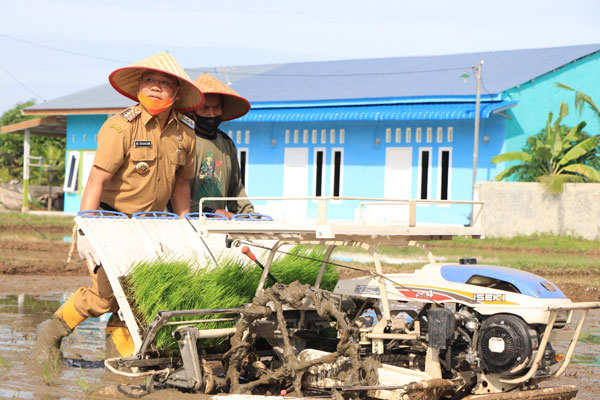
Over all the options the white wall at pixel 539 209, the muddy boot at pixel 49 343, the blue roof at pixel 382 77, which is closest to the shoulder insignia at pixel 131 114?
the muddy boot at pixel 49 343

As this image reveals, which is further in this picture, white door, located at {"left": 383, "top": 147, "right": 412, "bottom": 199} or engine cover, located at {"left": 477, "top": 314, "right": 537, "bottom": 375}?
white door, located at {"left": 383, "top": 147, "right": 412, "bottom": 199}

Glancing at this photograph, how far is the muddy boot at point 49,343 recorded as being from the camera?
7.02 m

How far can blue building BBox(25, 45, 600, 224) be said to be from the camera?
1035 inches

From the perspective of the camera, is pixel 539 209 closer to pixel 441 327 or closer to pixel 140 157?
pixel 140 157

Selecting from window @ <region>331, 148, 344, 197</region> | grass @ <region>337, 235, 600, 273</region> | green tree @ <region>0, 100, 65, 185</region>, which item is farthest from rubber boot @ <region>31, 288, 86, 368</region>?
green tree @ <region>0, 100, 65, 185</region>

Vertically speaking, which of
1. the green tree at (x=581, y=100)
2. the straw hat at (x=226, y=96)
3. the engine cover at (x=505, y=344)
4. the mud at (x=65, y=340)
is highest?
the green tree at (x=581, y=100)

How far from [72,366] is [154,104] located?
92.3 inches

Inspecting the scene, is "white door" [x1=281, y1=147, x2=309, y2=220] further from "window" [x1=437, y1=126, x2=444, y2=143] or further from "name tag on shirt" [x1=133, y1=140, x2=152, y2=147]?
"name tag on shirt" [x1=133, y1=140, x2=152, y2=147]

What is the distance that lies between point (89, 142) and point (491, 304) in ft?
97.4

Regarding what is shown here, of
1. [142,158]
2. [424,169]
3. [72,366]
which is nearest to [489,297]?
[142,158]

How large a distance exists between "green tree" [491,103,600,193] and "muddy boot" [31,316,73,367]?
19038mm

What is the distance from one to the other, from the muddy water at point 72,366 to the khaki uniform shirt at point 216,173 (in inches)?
65.8

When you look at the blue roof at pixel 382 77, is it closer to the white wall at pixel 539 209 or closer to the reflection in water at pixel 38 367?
the white wall at pixel 539 209

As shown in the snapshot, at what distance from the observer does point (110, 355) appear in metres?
6.78
